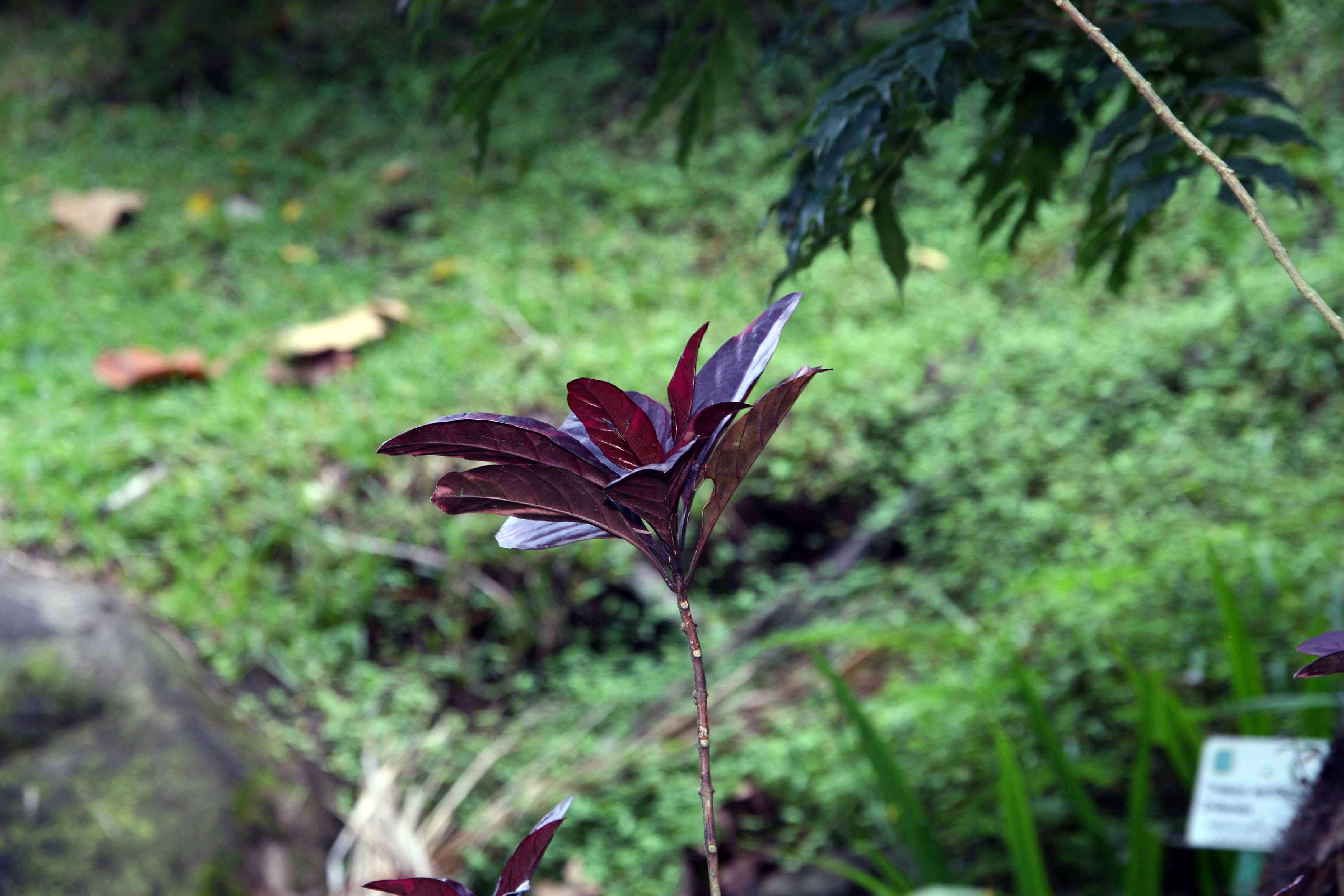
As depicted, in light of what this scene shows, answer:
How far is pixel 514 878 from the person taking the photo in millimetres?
494

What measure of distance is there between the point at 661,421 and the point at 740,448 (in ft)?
0.16

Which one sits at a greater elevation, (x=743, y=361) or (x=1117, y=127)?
(x=1117, y=127)

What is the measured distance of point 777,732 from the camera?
1.94m

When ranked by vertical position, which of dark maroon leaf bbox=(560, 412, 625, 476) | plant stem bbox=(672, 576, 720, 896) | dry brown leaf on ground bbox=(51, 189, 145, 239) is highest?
dark maroon leaf bbox=(560, 412, 625, 476)

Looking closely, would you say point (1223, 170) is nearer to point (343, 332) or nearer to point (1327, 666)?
point (1327, 666)

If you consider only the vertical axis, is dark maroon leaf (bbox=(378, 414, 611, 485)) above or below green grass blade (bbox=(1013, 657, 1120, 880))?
above

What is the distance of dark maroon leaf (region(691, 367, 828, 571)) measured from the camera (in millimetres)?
468

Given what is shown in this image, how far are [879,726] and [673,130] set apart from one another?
311 cm

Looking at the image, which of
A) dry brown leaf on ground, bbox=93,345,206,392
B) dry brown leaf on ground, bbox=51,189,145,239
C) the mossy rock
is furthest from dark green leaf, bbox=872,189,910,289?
dry brown leaf on ground, bbox=51,189,145,239

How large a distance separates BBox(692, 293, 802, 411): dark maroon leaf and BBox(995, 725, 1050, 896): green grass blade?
946 mm

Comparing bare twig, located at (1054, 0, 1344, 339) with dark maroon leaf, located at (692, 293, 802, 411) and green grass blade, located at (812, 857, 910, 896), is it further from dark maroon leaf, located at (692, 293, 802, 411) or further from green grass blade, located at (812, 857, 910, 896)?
green grass blade, located at (812, 857, 910, 896)

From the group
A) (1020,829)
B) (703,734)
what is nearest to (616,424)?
(703,734)

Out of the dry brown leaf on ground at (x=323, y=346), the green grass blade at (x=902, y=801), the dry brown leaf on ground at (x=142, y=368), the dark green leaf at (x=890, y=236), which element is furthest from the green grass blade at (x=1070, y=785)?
the dry brown leaf on ground at (x=142, y=368)

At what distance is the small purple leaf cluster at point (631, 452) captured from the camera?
0.46 meters
